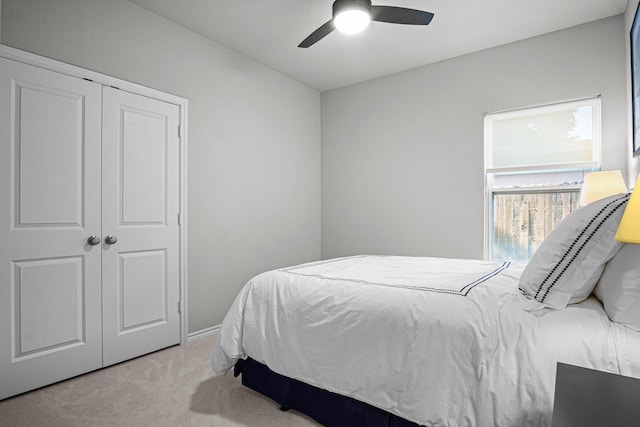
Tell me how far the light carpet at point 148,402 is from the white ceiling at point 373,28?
9.11ft

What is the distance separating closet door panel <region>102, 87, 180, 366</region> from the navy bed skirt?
106cm

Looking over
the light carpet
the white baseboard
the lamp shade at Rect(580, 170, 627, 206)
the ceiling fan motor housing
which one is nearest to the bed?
the light carpet

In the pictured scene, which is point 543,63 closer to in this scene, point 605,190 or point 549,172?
point 549,172

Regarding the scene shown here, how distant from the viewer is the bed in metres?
1.25

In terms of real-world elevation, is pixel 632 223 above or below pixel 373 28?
below

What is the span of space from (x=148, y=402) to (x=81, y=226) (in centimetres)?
127

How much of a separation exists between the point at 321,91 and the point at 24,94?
3.24 metres

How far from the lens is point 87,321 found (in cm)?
251

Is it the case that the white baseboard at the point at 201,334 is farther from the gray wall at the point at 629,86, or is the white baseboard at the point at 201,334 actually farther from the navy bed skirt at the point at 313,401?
the gray wall at the point at 629,86

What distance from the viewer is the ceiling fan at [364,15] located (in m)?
2.31

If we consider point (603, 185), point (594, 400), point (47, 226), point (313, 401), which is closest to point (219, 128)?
point (47, 226)

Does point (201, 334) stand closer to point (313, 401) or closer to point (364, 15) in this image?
point (313, 401)

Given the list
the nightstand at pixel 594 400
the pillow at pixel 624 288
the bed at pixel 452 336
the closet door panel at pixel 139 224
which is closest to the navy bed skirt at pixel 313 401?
the bed at pixel 452 336

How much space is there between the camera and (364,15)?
2.37 metres
